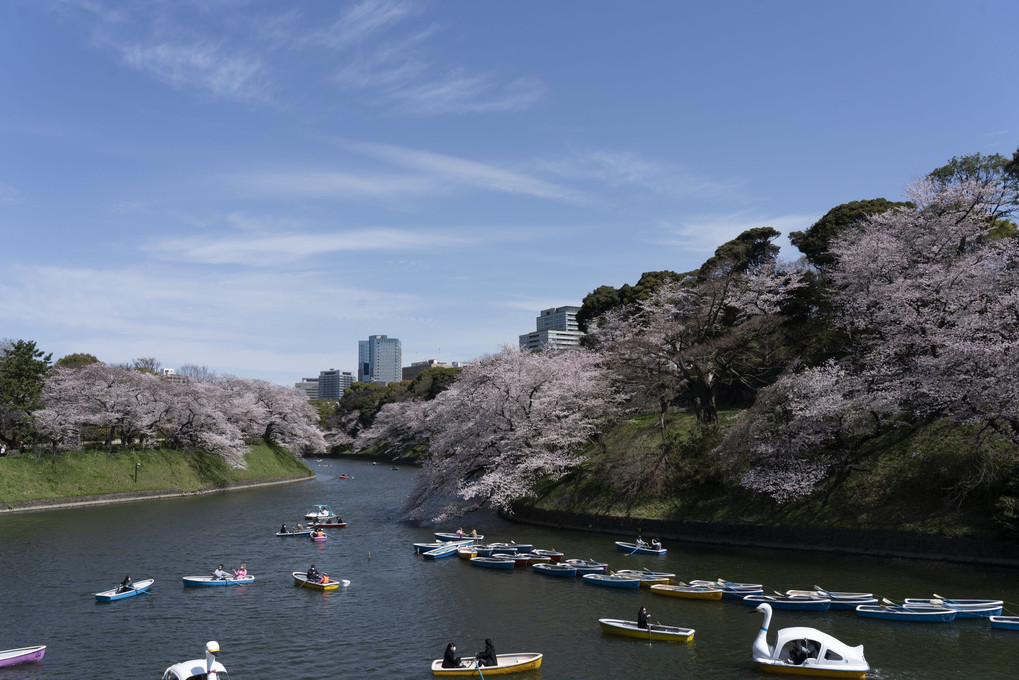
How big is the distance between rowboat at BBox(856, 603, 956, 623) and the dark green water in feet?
0.93

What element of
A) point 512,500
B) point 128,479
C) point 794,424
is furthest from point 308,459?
point 794,424

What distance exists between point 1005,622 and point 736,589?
9643 mm

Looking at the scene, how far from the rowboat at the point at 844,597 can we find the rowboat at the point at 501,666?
12.1m

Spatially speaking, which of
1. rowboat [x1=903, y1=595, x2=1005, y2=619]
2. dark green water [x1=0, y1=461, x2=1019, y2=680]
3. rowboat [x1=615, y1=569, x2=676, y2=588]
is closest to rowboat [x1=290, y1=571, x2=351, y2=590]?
dark green water [x1=0, y1=461, x2=1019, y2=680]

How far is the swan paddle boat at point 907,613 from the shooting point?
2511 cm

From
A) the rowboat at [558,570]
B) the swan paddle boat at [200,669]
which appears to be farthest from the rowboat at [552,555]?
the swan paddle boat at [200,669]

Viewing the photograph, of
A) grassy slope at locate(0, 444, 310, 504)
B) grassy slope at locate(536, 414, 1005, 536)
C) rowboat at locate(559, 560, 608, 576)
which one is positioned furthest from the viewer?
grassy slope at locate(0, 444, 310, 504)

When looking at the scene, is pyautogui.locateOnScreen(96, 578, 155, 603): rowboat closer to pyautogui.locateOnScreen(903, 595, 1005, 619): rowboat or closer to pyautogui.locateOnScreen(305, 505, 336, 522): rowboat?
pyautogui.locateOnScreen(305, 505, 336, 522): rowboat

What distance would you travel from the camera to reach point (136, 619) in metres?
29.2

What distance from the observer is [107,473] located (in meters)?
67.0

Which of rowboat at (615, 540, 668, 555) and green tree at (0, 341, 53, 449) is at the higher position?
green tree at (0, 341, 53, 449)

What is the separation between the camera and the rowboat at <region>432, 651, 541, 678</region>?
72.8ft

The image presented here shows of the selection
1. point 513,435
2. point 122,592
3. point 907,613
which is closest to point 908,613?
point 907,613

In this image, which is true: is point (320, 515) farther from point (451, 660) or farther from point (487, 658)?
point (487, 658)
